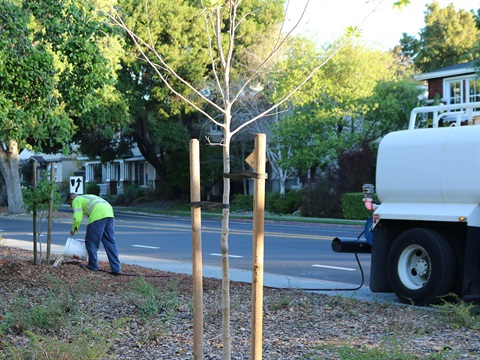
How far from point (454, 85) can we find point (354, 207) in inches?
617

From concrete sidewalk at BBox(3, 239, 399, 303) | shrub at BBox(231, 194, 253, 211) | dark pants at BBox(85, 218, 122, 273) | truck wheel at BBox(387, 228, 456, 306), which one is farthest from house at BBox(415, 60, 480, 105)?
truck wheel at BBox(387, 228, 456, 306)

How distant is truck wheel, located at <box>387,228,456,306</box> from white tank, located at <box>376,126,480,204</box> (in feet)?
1.65


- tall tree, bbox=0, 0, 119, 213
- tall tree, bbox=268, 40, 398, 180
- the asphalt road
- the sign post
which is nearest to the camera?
tall tree, bbox=0, 0, 119, 213

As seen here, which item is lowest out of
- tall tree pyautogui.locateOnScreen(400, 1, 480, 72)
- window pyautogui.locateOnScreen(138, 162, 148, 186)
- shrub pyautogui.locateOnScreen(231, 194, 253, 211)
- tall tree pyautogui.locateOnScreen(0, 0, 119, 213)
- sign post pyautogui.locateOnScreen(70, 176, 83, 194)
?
shrub pyautogui.locateOnScreen(231, 194, 253, 211)

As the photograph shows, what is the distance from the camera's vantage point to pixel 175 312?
27.4ft

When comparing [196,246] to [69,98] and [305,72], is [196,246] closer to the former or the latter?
[69,98]

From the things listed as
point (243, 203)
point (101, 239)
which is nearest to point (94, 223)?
point (101, 239)

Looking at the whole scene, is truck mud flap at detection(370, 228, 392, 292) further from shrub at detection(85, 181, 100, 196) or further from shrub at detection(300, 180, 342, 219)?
shrub at detection(85, 181, 100, 196)

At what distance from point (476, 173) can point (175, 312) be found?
13.0 feet

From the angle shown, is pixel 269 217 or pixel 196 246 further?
pixel 269 217

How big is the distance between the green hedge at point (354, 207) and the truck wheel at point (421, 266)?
2262 cm

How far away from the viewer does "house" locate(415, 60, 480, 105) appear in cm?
4347

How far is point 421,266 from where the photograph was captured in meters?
9.83

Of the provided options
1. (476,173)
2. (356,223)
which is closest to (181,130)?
(356,223)
